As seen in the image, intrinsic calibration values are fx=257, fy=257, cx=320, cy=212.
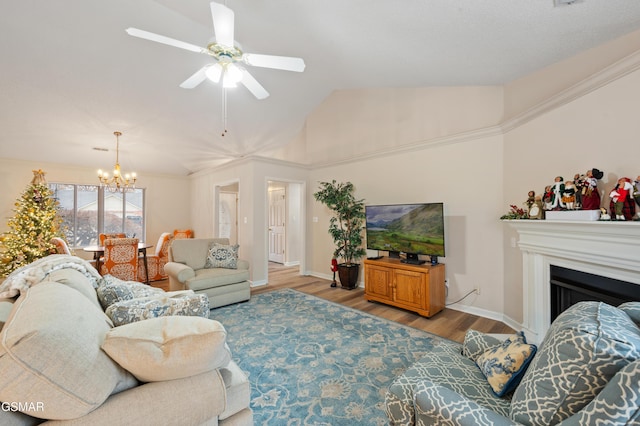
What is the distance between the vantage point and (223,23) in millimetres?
1819

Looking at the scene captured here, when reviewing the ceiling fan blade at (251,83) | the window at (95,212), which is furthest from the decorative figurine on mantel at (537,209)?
the window at (95,212)

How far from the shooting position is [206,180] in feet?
21.7

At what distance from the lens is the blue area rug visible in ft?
5.70

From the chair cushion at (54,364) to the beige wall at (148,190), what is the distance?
261 inches

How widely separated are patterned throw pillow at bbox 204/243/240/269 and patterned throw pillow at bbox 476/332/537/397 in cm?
348

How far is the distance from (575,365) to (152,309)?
6.20 ft

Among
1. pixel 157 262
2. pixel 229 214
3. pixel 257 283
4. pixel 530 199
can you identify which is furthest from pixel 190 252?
pixel 530 199

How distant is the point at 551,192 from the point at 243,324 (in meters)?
3.44

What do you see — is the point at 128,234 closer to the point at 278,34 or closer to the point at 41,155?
the point at 41,155

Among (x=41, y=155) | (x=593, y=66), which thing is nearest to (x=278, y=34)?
(x=593, y=66)

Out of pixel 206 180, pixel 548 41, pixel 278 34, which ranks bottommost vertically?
pixel 206 180

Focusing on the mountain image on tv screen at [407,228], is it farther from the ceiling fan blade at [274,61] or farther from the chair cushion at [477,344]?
the ceiling fan blade at [274,61]

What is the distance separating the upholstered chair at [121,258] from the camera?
14.3 ft

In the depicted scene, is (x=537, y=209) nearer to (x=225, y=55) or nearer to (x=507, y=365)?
(x=507, y=365)
